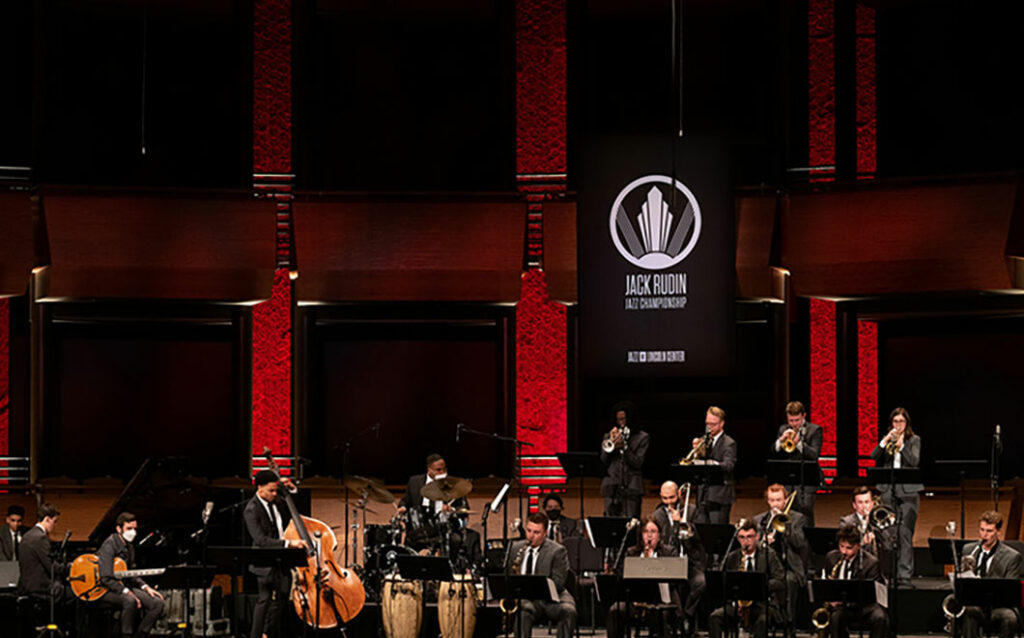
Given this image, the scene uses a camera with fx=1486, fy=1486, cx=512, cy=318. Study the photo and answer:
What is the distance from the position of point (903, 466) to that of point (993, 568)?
4.80 feet

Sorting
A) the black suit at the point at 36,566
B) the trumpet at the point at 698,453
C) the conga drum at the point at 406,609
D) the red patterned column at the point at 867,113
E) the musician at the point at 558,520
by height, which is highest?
Answer: the red patterned column at the point at 867,113

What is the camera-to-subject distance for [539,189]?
17.9 meters

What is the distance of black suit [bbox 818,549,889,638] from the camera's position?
1322 cm

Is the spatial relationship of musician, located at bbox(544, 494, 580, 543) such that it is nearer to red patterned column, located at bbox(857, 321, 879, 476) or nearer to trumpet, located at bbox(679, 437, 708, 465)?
trumpet, located at bbox(679, 437, 708, 465)

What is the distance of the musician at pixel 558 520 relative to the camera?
1549 centimetres

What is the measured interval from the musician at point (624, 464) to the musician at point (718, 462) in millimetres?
774

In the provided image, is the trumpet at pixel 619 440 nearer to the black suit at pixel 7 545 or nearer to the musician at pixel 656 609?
the musician at pixel 656 609

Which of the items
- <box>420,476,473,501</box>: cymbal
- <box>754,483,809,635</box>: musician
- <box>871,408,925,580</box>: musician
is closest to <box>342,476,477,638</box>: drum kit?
<box>420,476,473,501</box>: cymbal

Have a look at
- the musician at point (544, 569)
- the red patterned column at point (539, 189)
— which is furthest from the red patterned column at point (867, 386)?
the musician at point (544, 569)

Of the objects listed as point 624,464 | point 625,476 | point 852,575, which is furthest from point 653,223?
point 852,575

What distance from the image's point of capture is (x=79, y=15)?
17.8m

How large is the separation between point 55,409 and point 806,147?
9.40 m

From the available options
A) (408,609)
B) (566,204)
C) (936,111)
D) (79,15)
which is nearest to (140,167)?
(79,15)

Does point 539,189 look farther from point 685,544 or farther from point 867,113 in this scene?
point 685,544
